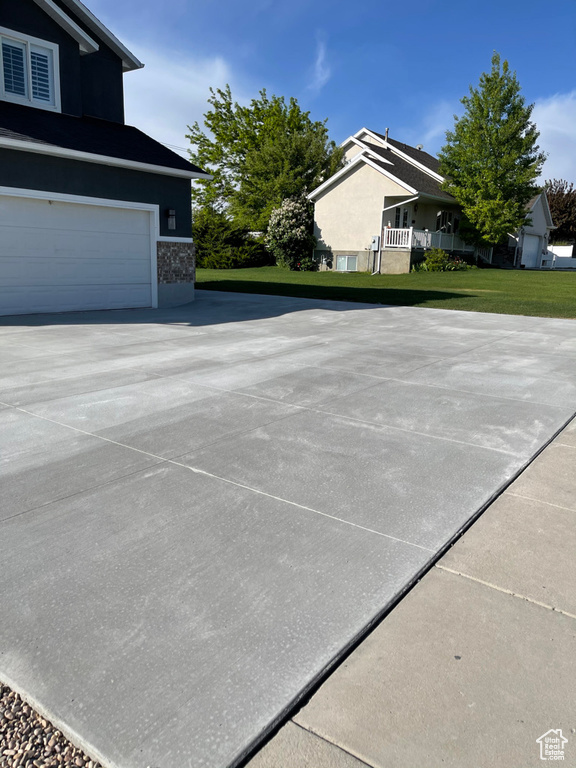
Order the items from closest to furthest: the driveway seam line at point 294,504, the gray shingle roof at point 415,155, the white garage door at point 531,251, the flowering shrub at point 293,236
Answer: the driveway seam line at point 294,504 → the flowering shrub at point 293,236 → the gray shingle roof at point 415,155 → the white garage door at point 531,251

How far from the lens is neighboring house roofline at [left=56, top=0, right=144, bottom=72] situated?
1407cm

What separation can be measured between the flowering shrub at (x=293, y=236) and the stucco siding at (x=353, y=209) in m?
0.70

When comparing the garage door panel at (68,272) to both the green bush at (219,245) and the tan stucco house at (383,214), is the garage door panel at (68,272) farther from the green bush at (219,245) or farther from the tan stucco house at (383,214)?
the green bush at (219,245)

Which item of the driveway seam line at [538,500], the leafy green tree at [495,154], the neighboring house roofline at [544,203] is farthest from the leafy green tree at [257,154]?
the driveway seam line at [538,500]

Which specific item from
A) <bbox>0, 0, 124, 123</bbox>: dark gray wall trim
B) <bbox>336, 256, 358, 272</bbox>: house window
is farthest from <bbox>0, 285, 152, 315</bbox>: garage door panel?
<bbox>336, 256, 358, 272</bbox>: house window

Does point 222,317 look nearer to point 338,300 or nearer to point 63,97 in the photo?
point 338,300

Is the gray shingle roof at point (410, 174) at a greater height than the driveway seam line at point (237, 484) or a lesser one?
greater

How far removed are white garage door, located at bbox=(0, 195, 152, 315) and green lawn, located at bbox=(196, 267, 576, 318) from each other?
18.0 ft

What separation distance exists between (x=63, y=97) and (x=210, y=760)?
1560cm

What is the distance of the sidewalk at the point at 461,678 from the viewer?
1770 mm

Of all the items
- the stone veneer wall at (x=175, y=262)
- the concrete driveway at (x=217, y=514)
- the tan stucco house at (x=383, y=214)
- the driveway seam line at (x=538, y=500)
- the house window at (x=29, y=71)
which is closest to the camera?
the concrete driveway at (x=217, y=514)

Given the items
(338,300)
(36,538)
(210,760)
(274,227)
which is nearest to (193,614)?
(210,760)

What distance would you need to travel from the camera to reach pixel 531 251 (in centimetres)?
4016

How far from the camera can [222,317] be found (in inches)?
481
